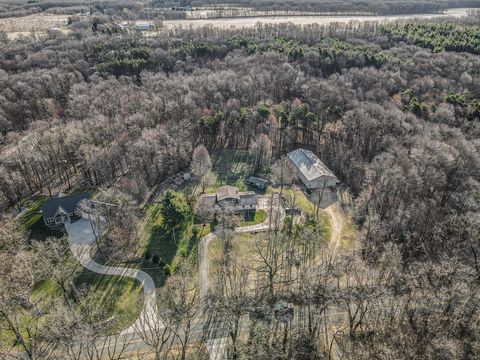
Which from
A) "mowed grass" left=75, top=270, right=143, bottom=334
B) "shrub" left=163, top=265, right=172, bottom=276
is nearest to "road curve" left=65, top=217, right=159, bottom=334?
"mowed grass" left=75, top=270, right=143, bottom=334

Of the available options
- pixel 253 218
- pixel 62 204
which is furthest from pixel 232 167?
pixel 62 204

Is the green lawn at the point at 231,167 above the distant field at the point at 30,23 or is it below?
below

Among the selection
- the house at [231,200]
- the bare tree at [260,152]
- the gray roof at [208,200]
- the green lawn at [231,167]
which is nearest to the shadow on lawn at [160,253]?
the gray roof at [208,200]

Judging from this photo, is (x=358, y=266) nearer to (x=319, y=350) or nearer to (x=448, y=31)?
(x=319, y=350)

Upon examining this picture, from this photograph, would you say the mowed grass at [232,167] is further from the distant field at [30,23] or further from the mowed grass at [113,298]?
the distant field at [30,23]

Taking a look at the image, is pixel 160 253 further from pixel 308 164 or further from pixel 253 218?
pixel 308 164

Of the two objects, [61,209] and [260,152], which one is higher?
[260,152]
